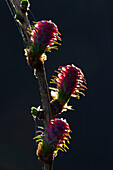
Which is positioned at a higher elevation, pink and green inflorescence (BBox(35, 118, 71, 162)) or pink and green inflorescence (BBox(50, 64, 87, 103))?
pink and green inflorescence (BBox(50, 64, 87, 103))

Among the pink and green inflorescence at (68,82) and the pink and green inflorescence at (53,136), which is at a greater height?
the pink and green inflorescence at (68,82)

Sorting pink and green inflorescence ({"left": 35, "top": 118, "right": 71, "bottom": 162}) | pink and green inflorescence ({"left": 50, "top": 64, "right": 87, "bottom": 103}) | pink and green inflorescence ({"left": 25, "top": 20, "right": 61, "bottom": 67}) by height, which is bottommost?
pink and green inflorescence ({"left": 35, "top": 118, "right": 71, "bottom": 162})

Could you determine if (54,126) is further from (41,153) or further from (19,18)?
(19,18)

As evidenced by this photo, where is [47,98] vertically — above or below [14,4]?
below

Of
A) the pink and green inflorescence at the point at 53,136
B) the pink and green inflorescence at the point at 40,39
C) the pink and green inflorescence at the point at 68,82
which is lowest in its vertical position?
the pink and green inflorescence at the point at 53,136

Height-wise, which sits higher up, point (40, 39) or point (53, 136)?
point (40, 39)

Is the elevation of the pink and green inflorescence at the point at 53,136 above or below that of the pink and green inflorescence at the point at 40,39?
below

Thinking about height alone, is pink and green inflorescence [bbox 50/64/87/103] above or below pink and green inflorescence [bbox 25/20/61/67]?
below

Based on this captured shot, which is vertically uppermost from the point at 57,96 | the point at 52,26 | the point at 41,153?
the point at 52,26

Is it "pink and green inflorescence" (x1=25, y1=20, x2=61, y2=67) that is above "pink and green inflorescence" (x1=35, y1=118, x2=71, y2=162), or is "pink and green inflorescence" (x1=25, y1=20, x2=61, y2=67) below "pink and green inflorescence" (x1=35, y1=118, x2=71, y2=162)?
above

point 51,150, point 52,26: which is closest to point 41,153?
Result: point 51,150

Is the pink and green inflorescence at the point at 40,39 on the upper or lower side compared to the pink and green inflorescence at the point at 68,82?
upper
